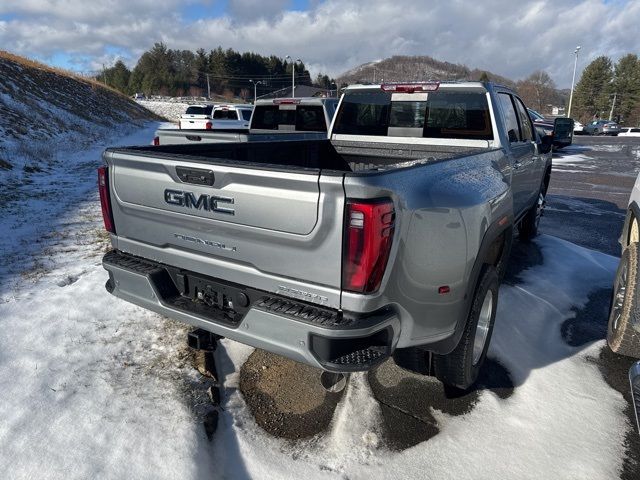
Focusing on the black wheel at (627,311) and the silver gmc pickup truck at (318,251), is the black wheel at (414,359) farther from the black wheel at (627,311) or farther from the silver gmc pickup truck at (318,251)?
the black wheel at (627,311)

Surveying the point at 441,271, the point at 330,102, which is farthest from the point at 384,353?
the point at 330,102

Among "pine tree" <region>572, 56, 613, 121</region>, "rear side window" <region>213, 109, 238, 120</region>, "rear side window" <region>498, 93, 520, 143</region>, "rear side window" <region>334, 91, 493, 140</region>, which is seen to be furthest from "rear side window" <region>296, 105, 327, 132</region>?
"pine tree" <region>572, 56, 613, 121</region>

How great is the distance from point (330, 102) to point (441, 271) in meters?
6.79

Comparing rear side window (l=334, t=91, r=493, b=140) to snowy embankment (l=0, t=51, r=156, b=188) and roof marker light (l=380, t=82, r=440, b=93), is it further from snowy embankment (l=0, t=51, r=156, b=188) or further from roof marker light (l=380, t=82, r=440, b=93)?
snowy embankment (l=0, t=51, r=156, b=188)

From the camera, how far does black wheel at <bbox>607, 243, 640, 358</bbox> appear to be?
317 cm

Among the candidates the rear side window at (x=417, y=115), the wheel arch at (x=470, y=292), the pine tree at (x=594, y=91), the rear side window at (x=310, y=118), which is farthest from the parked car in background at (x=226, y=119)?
the pine tree at (x=594, y=91)

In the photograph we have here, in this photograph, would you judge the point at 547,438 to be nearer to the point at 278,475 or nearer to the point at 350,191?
the point at 278,475

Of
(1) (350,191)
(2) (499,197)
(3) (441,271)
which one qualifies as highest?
(1) (350,191)

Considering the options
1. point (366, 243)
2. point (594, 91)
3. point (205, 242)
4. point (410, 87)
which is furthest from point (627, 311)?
point (594, 91)

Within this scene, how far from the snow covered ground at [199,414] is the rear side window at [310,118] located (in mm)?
5241

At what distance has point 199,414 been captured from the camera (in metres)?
2.93

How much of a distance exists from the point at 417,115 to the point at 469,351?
257cm

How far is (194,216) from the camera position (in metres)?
2.66

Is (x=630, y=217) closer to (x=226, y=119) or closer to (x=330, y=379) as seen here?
(x=330, y=379)
